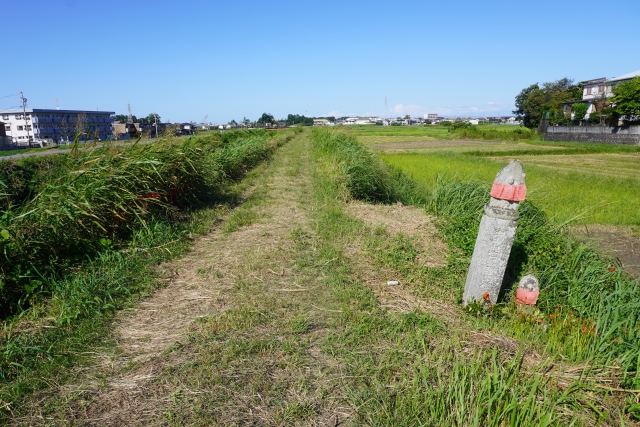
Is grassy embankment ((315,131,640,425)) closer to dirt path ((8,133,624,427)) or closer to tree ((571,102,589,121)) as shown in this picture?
dirt path ((8,133,624,427))

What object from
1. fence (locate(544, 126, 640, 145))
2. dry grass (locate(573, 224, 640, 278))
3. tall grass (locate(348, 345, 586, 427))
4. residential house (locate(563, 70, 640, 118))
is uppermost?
residential house (locate(563, 70, 640, 118))

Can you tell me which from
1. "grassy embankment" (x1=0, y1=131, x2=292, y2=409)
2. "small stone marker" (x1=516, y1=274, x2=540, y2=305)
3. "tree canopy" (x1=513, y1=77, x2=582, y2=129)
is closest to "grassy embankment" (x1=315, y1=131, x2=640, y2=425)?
"small stone marker" (x1=516, y1=274, x2=540, y2=305)

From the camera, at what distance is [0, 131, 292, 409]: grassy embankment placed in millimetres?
2766

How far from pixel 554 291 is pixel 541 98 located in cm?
6388

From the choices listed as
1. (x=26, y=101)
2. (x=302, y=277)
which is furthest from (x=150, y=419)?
(x=26, y=101)

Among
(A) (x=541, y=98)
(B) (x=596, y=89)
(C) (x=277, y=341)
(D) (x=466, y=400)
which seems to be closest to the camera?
(D) (x=466, y=400)

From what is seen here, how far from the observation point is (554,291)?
160 inches

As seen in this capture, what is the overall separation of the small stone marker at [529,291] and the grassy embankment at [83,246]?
355 cm

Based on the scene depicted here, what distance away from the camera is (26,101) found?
158ft

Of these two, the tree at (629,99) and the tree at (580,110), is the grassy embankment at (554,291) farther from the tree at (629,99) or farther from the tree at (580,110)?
the tree at (580,110)

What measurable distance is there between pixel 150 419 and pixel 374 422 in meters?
1.27

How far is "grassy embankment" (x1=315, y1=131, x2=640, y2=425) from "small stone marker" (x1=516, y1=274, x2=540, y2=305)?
0.15 m

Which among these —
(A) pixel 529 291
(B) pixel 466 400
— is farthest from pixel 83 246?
(A) pixel 529 291

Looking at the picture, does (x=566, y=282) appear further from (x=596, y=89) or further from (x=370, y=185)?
(x=596, y=89)
